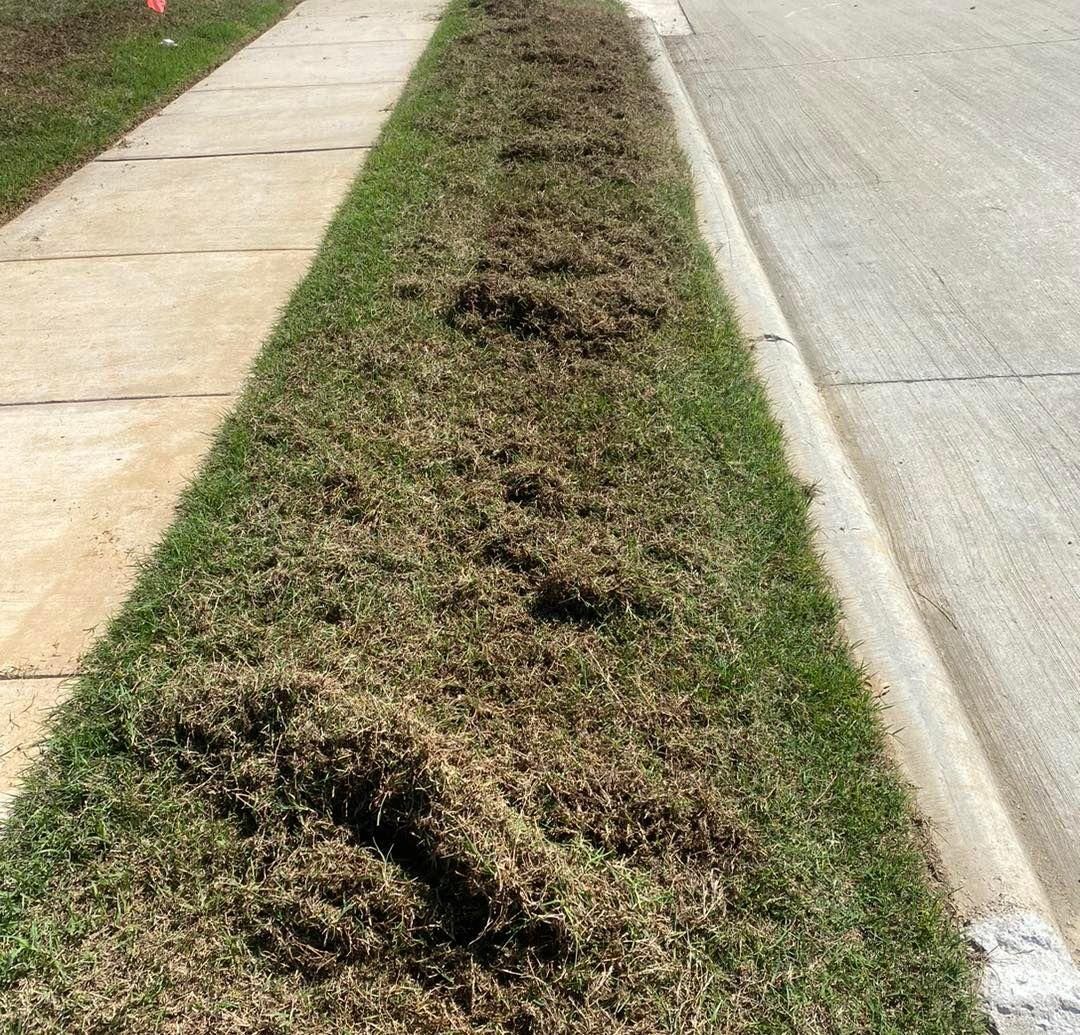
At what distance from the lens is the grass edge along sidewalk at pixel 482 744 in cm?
189

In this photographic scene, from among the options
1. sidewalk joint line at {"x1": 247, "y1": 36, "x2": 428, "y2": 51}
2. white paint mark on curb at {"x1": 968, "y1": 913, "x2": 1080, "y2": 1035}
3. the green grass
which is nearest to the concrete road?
white paint mark on curb at {"x1": 968, "y1": 913, "x2": 1080, "y2": 1035}

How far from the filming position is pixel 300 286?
464cm

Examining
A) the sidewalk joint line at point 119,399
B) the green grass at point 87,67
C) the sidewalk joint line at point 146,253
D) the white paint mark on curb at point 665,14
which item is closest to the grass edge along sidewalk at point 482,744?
the sidewalk joint line at point 119,399

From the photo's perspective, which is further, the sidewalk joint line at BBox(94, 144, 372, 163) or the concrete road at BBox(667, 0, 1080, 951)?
the sidewalk joint line at BBox(94, 144, 372, 163)

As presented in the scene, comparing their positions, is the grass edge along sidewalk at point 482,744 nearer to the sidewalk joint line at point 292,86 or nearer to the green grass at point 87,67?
the green grass at point 87,67

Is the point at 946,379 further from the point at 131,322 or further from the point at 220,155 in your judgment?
the point at 220,155

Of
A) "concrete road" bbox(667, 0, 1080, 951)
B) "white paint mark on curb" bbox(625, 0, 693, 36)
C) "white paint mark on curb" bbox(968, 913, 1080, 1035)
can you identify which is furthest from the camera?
"white paint mark on curb" bbox(625, 0, 693, 36)

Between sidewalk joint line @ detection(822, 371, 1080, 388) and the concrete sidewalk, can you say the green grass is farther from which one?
sidewalk joint line @ detection(822, 371, 1080, 388)

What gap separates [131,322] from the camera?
4363 mm

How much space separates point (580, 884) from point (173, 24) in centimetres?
1077

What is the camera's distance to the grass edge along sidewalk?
74.3 inches

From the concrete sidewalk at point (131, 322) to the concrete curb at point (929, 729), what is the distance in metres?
2.45

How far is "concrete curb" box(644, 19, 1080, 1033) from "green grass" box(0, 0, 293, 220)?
527 cm

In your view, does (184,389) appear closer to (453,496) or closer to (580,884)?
(453,496)
